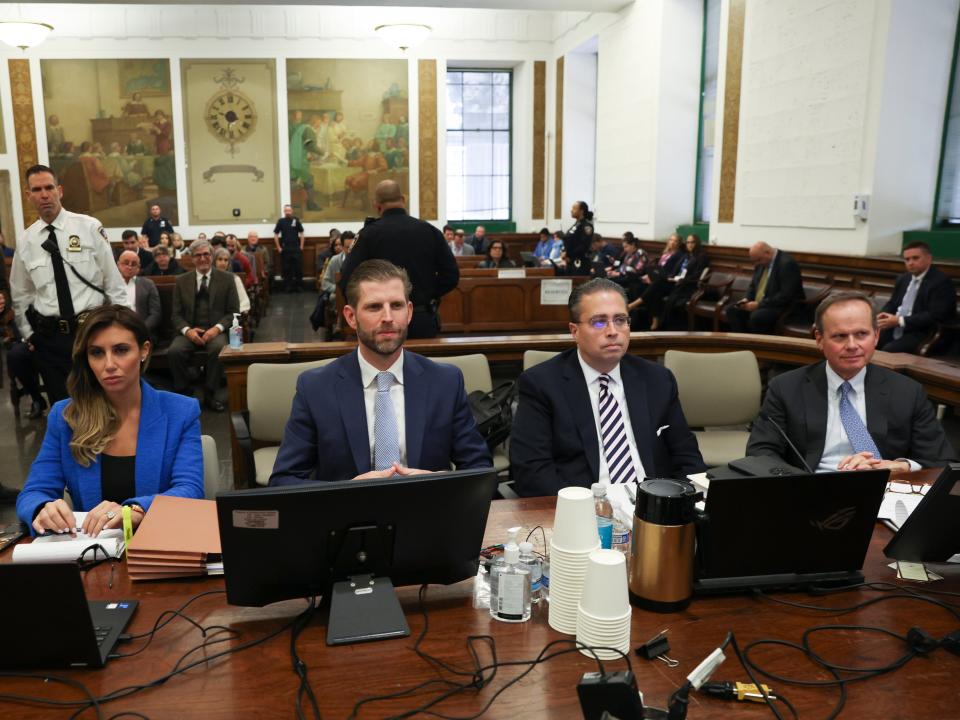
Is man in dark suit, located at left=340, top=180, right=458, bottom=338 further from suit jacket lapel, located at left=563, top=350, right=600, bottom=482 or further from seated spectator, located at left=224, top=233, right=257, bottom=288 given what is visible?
seated spectator, located at left=224, top=233, right=257, bottom=288

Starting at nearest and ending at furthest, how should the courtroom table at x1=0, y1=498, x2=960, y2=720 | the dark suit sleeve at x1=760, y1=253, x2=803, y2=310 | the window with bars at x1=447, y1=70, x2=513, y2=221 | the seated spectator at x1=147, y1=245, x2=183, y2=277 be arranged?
the courtroom table at x1=0, y1=498, x2=960, y2=720 → the dark suit sleeve at x1=760, y1=253, x2=803, y2=310 → the seated spectator at x1=147, y1=245, x2=183, y2=277 → the window with bars at x1=447, y1=70, x2=513, y2=221

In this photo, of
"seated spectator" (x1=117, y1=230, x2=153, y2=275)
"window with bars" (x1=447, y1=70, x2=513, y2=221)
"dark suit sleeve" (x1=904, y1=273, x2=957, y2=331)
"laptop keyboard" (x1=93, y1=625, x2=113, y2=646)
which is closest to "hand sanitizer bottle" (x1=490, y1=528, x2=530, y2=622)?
"laptop keyboard" (x1=93, y1=625, x2=113, y2=646)

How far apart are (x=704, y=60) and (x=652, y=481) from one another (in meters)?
11.3

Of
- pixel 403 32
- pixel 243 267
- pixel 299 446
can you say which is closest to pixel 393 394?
pixel 299 446

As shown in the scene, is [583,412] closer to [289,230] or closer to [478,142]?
[289,230]

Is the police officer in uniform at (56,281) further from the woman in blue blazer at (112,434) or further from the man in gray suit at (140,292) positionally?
the man in gray suit at (140,292)

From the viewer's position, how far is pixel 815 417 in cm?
278

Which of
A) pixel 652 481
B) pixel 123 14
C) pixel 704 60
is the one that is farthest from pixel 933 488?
pixel 123 14

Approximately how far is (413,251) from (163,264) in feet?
18.4

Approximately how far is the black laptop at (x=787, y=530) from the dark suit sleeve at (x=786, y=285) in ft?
21.8

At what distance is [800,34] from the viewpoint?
838 centimetres

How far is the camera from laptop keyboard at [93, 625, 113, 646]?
1.47 meters

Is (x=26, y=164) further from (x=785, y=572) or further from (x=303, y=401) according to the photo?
(x=785, y=572)

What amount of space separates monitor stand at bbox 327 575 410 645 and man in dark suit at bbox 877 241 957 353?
5.65m
